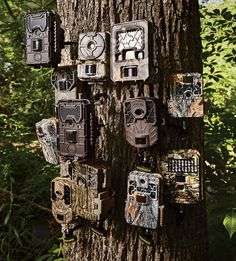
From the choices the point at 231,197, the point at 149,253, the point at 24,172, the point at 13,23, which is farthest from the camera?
the point at 24,172

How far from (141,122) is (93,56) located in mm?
303

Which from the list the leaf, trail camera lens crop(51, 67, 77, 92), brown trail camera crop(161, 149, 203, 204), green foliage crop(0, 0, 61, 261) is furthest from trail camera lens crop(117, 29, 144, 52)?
green foliage crop(0, 0, 61, 261)

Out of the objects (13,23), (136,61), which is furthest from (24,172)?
(136,61)

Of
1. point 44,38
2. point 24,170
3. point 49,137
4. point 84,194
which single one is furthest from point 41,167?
point 44,38

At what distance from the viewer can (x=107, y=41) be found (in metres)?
1.27

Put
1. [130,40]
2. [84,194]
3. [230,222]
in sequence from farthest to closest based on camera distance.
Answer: [230,222] → [84,194] → [130,40]

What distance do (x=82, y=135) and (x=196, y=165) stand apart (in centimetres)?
43

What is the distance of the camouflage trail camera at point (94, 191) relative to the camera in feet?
4.22

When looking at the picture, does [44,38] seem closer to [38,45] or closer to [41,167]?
[38,45]

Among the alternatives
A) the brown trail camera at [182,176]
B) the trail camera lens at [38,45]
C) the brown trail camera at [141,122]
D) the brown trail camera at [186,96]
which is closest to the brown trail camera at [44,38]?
the trail camera lens at [38,45]

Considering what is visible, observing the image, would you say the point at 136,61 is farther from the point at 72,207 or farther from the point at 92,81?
the point at 72,207

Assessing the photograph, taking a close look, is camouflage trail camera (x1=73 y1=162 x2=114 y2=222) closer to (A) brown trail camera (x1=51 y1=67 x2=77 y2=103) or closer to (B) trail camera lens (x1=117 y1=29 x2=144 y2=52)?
(A) brown trail camera (x1=51 y1=67 x2=77 y2=103)

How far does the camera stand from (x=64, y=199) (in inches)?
55.2

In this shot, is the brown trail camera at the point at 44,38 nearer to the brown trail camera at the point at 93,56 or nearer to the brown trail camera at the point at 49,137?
the brown trail camera at the point at 93,56
